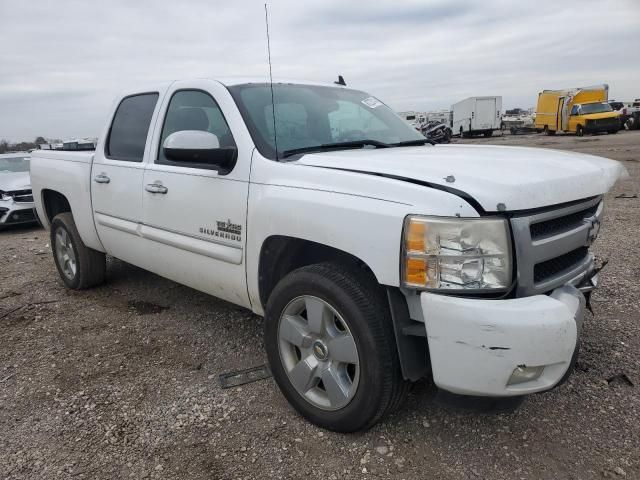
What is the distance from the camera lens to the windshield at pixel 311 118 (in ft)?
9.85

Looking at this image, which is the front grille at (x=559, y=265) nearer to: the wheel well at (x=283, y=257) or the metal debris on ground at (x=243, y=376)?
the wheel well at (x=283, y=257)

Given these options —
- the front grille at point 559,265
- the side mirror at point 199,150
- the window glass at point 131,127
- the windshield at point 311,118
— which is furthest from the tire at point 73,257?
the front grille at point 559,265

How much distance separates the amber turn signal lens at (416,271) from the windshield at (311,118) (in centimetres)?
111

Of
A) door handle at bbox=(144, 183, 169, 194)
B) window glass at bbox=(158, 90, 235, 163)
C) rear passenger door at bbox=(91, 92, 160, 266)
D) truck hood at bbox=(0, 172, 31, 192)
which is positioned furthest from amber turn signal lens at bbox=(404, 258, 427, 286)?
truck hood at bbox=(0, 172, 31, 192)

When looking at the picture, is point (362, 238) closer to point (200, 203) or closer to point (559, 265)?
point (559, 265)

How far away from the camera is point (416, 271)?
2070 millimetres

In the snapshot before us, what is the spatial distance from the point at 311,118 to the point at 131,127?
1.65 meters

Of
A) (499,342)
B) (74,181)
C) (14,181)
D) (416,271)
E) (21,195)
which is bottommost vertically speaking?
(21,195)

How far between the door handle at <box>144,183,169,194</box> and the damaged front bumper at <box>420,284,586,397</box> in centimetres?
206

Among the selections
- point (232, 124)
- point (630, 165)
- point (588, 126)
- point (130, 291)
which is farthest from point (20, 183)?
point (588, 126)

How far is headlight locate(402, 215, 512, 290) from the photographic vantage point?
2.01 meters

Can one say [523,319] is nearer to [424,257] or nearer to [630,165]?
[424,257]

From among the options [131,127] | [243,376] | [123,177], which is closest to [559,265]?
[243,376]

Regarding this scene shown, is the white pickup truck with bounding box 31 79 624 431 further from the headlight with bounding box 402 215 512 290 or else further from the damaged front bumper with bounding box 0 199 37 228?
the damaged front bumper with bounding box 0 199 37 228
